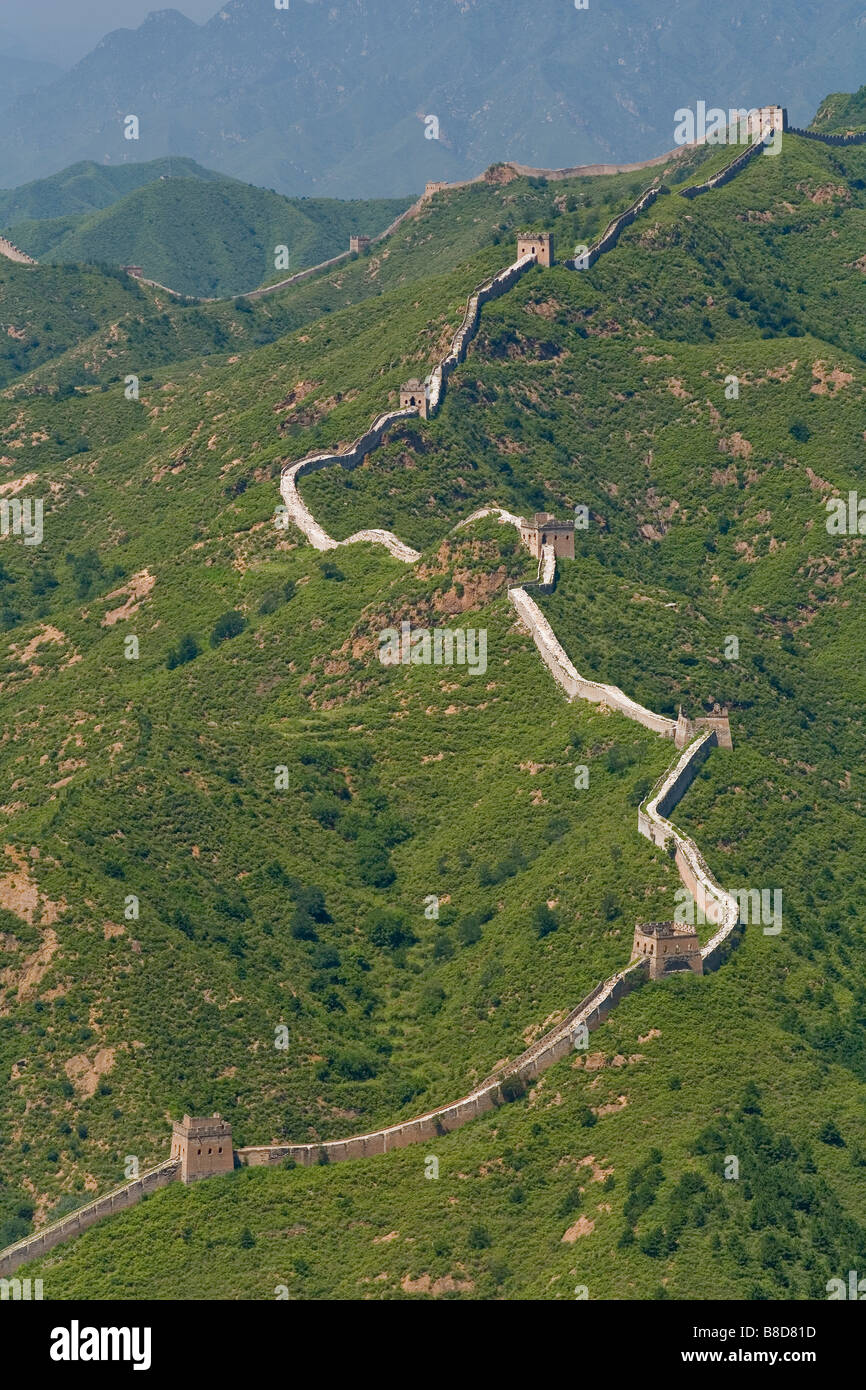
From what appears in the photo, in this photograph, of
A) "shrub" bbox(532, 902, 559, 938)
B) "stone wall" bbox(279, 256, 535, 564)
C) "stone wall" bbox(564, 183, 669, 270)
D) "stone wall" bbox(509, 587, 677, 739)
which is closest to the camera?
"shrub" bbox(532, 902, 559, 938)

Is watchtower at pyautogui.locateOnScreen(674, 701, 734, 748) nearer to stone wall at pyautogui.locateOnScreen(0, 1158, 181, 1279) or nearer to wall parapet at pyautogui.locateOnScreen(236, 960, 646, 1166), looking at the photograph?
wall parapet at pyautogui.locateOnScreen(236, 960, 646, 1166)

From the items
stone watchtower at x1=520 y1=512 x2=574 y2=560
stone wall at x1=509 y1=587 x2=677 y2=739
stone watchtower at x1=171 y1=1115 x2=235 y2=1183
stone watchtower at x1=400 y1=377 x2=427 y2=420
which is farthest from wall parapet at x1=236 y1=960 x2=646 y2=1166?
stone watchtower at x1=400 y1=377 x2=427 y2=420

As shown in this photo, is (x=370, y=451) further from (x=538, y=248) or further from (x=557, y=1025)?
(x=557, y=1025)

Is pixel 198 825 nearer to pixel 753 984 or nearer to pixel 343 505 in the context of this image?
pixel 753 984

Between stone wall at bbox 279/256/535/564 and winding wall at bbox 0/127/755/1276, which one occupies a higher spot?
stone wall at bbox 279/256/535/564

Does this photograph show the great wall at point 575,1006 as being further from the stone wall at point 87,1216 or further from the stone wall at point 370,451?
the stone wall at point 370,451
